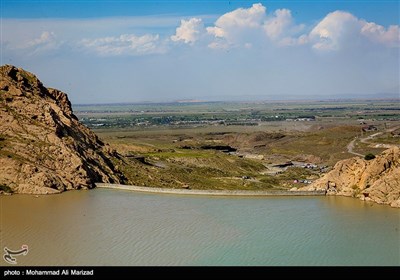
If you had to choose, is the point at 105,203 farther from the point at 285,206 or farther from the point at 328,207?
the point at 328,207

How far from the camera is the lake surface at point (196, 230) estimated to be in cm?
1942

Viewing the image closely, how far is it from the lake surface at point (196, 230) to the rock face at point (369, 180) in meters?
0.91

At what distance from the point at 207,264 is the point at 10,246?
8.38m

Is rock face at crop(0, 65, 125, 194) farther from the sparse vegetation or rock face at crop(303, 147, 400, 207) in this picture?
rock face at crop(303, 147, 400, 207)

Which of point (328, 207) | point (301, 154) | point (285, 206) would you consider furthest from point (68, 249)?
point (301, 154)

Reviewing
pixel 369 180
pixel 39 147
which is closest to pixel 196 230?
pixel 369 180

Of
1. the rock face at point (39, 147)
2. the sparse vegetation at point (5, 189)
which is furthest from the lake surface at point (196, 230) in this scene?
the rock face at point (39, 147)

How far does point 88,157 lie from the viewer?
120ft

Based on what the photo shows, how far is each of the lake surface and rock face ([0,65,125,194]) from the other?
61.7 inches

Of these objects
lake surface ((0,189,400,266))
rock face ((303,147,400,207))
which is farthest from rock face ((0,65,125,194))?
rock face ((303,147,400,207))

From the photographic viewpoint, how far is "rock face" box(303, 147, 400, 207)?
28922 mm

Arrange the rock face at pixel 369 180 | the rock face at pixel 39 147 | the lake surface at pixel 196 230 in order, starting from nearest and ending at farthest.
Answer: the lake surface at pixel 196 230 → the rock face at pixel 369 180 → the rock face at pixel 39 147

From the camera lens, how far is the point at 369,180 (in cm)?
3097

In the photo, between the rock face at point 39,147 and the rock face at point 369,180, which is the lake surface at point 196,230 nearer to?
the rock face at point 369,180
